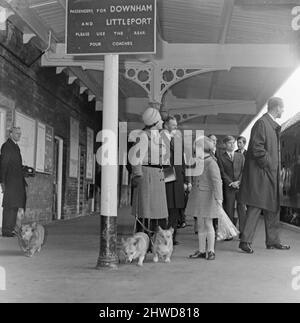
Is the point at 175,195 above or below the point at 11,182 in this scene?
below

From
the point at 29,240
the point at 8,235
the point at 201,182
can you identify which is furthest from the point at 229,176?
the point at 8,235

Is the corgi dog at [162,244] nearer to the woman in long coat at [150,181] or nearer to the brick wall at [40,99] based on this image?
the woman in long coat at [150,181]

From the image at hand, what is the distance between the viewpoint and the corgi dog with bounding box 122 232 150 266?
18.9 feet

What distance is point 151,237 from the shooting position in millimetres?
6258

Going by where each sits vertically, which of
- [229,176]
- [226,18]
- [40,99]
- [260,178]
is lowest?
[260,178]

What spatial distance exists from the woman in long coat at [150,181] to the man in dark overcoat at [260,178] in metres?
1.41

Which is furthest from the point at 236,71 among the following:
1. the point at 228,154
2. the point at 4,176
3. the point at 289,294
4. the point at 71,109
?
the point at 289,294

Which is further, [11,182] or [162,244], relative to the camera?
[11,182]

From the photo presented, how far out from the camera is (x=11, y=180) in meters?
8.52

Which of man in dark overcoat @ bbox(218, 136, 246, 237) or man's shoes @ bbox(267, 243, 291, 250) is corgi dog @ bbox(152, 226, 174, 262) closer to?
man's shoes @ bbox(267, 243, 291, 250)

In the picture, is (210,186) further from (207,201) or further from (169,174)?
(169,174)

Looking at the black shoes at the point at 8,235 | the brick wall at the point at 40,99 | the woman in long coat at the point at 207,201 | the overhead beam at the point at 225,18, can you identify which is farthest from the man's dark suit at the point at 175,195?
the brick wall at the point at 40,99

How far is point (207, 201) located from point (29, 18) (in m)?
5.17

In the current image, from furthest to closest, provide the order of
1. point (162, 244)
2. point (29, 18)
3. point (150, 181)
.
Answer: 1. point (29, 18)
2. point (150, 181)
3. point (162, 244)
